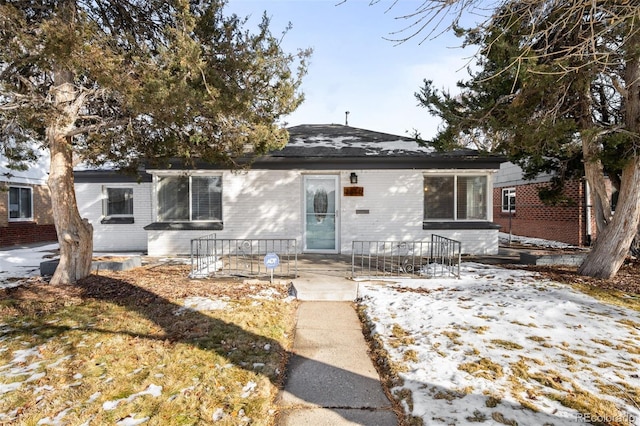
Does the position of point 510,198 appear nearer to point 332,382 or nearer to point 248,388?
point 332,382

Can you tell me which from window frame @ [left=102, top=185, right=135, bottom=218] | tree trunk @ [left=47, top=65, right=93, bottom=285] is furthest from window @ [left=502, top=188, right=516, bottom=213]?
tree trunk @ [left=47, top=65, right=93, bottom=285]

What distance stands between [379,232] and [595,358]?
21.5 feet

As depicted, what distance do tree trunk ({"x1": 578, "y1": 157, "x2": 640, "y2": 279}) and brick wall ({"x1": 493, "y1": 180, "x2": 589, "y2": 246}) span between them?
4.18 meters

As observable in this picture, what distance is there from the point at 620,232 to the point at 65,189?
11.5 meters

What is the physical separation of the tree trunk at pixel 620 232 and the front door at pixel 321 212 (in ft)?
20.8

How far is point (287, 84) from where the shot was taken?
6.15m

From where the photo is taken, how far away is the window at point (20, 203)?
14352 millimetres

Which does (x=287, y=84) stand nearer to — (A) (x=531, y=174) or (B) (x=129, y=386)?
(B) (x=129, y=386)

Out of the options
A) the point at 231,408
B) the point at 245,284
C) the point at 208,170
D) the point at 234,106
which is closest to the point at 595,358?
A: the point at 231,408

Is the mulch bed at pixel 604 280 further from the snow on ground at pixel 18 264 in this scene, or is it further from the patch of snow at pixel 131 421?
the snow on ground at pixel 18 264

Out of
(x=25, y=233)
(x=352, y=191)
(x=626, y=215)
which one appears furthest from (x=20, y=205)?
(x=626, y=215)

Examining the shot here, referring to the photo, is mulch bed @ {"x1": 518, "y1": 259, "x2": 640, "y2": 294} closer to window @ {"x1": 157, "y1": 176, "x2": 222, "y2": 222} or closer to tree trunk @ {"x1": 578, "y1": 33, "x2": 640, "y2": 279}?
tree trunk @ {"x1": 578, "y1": 33, "x2": 640, "y2": 279}

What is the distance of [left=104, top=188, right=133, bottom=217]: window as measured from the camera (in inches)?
467

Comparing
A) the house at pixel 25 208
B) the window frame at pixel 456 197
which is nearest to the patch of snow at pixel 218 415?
the window frame at pixel 456 197
